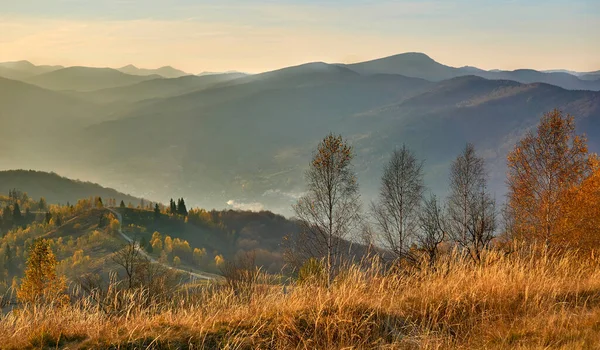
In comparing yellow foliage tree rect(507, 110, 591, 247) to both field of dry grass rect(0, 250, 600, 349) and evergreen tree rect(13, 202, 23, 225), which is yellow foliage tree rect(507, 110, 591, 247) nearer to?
field of dry grass rect(0, 250, 600, 349)

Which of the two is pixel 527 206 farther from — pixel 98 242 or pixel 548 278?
pixel 98 242

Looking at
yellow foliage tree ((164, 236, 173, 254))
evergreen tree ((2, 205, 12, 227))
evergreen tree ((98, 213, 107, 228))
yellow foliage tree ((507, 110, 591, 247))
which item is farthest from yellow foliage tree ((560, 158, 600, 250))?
evergreen tree ((2, 205, 12, 227))

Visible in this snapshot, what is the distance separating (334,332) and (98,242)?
6439 inches

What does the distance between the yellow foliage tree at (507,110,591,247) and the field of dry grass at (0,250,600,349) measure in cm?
2714

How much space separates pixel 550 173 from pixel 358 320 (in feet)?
104

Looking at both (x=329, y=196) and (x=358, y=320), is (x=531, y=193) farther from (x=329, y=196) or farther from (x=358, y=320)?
(x=358, y=320)

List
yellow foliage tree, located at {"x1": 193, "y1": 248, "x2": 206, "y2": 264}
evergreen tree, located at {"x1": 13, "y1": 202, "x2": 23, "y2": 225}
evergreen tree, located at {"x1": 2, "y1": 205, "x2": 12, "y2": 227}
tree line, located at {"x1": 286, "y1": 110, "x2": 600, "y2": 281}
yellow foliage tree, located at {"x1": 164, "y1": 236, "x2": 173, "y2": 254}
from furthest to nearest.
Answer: evergreen tree, located at {"x1": 13, "y1": 202, "x2": 23, "y2": 225}
evergreen tree, located at {"x1": 2, "y1": 205, "x2": 12, "y2": 227}
yellow foliage tree, located at {"x1": 193, "y1": 248, "x2": 206, "y2": 264}
yellow foliage tree, located at {"x1": 164, "y1": 236, "x2": 173, "y2": 254}
tree line, located at {"x1": 286, "y1": 110, "x2": 600, "y2": 281}

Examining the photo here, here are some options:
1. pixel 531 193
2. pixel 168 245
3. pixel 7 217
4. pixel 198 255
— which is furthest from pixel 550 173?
pixel 7 217

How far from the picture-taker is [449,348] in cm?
579

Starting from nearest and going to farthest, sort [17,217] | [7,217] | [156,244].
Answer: [156,244], [7,217], [17,217]

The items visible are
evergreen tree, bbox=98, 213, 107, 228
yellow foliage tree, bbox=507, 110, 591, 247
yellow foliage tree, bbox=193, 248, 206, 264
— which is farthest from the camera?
evergreen tree, bbox=98, 213, 107, 228

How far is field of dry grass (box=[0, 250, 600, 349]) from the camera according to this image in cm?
596

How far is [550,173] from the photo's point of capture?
111ft

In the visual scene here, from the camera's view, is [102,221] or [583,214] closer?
[583,214]
